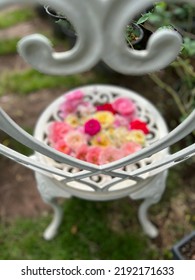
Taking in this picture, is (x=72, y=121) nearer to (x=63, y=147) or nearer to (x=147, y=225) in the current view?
(x=63, y=147)

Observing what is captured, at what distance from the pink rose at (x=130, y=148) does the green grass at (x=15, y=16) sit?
4.82ft

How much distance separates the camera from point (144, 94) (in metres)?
2.27

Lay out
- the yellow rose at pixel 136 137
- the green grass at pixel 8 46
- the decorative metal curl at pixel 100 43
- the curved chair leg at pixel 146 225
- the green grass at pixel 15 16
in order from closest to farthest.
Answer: the decorative metal curl at pixel 100 43
the yellow rose at pixel 136 137
the curved chair leg at pixel 146 225
the green grass at pixel 8 46
the green grass at pixel 15 16

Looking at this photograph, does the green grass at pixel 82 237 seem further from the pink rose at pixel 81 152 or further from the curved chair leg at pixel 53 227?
the pink rose at pixel 81 152

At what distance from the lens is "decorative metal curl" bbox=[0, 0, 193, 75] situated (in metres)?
0.66

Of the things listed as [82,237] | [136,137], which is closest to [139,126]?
[136,137]

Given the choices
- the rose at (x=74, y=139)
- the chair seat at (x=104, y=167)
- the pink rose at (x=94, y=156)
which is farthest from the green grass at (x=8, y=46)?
the pink rose at (x=94, y=156)

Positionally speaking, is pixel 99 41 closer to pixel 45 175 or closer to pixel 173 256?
pixel 45 175

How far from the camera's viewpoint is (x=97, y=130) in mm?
1503

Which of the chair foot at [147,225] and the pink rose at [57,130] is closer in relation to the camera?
the pink rose at [57,130]

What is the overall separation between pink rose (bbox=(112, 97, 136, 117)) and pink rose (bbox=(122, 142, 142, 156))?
Result: 0.53 ft

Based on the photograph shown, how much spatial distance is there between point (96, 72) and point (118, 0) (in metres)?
1.70

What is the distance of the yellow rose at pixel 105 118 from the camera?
1.53 m

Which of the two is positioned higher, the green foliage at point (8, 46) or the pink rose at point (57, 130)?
the pink rose at point (57, 130)
